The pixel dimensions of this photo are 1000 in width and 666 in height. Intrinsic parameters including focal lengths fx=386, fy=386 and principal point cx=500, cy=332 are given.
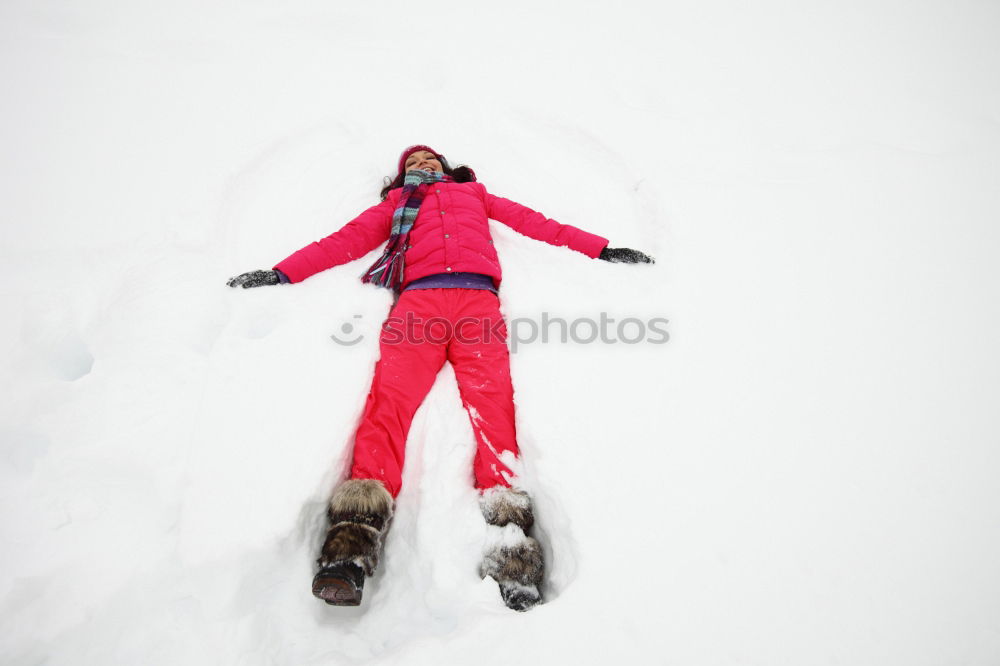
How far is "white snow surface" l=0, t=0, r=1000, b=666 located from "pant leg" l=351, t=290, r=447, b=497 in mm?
93

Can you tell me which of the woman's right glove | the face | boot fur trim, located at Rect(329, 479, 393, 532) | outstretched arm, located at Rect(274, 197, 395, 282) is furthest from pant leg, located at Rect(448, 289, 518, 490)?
the face

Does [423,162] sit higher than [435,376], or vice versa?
[423,162]

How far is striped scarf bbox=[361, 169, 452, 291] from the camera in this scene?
2127 millimetres

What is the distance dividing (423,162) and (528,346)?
1533mm

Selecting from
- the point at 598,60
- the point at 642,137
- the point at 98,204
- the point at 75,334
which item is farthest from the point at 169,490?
the point at 598,60

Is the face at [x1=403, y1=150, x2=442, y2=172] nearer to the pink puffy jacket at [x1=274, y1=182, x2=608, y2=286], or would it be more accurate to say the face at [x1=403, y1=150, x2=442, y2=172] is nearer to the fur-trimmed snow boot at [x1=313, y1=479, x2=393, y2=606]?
the pink puffy jacket at [x1=274, y1=182, x2=608, y2=286]

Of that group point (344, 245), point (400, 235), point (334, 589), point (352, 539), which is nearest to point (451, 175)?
point (400, 235)

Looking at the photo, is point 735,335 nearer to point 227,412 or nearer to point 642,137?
point 642,137

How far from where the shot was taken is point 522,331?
1991mm

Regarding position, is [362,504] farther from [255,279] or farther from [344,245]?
[344,245]

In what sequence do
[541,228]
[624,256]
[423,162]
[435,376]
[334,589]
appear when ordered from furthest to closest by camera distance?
[423,162] → [541,228] → [624,256] → [435,376] → [334,589]

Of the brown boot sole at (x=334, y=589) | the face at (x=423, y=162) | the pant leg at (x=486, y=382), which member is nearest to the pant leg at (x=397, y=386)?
the pant leg at (x=486, y=382)

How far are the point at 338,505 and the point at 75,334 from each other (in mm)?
1425

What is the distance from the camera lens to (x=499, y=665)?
1061 millimetres
